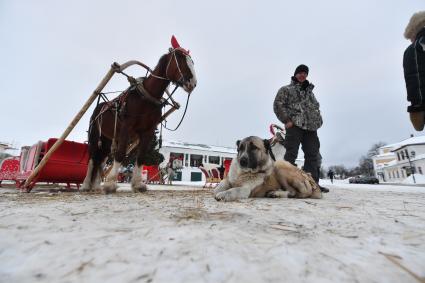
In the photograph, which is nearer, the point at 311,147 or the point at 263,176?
the point at 263,176

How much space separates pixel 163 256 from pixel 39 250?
0.57 m

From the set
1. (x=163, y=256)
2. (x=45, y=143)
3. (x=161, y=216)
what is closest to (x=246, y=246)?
(x=163, y=256)

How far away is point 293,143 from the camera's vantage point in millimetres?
4875

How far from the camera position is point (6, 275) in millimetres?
855

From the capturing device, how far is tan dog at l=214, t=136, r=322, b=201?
3568 mm

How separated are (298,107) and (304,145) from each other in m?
0.86

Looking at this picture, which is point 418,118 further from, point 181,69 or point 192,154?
point 192,154

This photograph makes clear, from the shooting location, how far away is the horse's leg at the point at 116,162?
422cm

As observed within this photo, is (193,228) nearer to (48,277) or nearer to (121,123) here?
(48,277)

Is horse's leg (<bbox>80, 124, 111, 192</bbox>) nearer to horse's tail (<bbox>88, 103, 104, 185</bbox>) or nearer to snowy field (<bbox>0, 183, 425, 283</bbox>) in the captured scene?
horse's tail (<bbox>88, 103, 104, 185</bbox>)

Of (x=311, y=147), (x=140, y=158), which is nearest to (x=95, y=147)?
(x=140, y=158)

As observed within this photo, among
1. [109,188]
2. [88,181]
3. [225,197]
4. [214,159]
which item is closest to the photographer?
[225,197]

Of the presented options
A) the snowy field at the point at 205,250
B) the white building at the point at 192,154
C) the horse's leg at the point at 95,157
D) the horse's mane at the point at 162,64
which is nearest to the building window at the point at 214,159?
the white building at the point at 192,154

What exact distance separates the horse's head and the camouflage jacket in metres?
1.92
